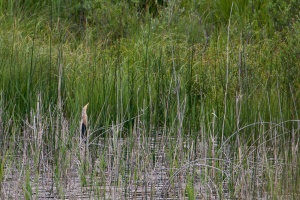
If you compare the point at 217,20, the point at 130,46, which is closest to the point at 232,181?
the point at 130,46

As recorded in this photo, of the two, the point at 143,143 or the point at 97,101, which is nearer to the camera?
the point at 143,143

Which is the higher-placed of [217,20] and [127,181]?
[217,20]

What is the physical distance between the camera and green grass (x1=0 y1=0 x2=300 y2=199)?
437 centimetres

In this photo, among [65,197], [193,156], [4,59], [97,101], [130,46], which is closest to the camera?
[65,197]

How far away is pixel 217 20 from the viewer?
387 inches

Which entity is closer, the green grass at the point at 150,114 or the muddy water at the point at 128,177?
the muddy water at the point at 128,177

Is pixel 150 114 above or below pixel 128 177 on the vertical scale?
above

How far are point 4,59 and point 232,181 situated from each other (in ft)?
10.8

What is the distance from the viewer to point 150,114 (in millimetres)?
4930

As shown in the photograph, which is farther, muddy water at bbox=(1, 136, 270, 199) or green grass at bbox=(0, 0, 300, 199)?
green grass at bbox=(0, 0, 300, 199)

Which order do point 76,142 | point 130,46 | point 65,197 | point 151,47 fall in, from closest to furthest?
1. point 65,197
2. point 76,142
3. point 151,47
4. point 130,46

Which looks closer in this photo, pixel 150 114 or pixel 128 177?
pixel 128 177

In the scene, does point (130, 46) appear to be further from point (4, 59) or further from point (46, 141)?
point (46, 141)

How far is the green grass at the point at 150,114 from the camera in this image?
4.37 metres
